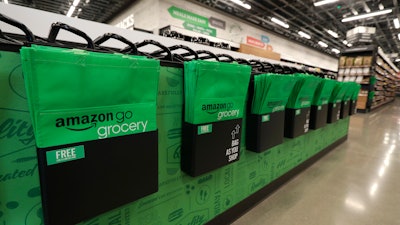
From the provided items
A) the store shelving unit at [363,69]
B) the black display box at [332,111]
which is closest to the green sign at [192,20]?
the store shelving unit at [363,69]

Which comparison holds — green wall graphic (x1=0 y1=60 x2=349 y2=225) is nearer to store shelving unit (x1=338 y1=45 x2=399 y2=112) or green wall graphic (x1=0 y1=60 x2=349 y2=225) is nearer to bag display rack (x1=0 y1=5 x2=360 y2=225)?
bag display rack (x1=0 y1=5 x2=360 y2=225)

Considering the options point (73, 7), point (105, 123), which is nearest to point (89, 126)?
point (105, 123)

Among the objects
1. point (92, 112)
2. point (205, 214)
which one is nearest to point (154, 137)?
point (92, 112)

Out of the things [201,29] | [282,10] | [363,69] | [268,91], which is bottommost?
[268,91]

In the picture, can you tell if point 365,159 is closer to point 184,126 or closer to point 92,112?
point 184,126

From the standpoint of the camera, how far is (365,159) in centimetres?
276

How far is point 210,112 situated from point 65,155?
1.78 feet

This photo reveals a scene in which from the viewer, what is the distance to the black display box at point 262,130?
3.97 feet

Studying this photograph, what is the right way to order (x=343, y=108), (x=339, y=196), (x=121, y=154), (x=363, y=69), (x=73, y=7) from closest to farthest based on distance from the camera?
1. (x=121, y=154)
2. (x=339, y=196)
3. (x=343, y=108)
4. (x=363, y=69)
5. (x=73, y=7)

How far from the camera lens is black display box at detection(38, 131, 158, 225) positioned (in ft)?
1.74

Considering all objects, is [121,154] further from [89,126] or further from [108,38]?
[108,38]

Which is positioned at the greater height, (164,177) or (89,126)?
(89,126)

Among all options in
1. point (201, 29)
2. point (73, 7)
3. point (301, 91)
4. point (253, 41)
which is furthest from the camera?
point (253, 41)

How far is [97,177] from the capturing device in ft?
1.96
